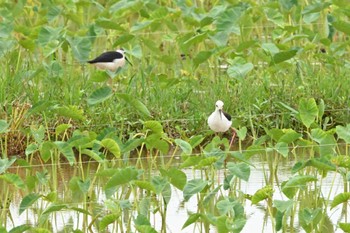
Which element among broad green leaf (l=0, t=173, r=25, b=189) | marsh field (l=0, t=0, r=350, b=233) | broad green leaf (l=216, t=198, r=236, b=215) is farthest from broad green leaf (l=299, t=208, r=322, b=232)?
broad green leaf (l=0, t=173, r=25, b=189)

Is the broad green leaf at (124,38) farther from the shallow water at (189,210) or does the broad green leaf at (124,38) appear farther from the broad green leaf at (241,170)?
the broad green leaf at (241,170)

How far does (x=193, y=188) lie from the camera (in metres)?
5.53

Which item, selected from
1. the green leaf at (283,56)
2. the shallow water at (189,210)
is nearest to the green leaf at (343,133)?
the shallow water at (189,210)

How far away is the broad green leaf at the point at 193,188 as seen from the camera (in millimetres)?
5509

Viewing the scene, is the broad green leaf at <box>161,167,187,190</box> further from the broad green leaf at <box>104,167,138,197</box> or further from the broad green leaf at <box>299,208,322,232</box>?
the broad green leaf at <box>299,208,322,232</box>

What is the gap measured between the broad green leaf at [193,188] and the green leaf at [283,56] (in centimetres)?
188

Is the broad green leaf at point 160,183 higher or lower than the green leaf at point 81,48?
lower

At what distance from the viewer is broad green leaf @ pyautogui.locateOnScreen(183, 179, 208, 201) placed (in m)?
5.51

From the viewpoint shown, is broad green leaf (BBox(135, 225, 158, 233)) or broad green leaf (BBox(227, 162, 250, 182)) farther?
broad green leaf (BBox(227, 162, 250, 182))

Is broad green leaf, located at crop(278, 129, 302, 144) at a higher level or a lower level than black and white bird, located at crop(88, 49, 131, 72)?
lower

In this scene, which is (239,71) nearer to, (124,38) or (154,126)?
(124,38)

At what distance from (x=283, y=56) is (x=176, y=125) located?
2.26 feet

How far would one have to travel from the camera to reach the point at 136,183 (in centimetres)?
545

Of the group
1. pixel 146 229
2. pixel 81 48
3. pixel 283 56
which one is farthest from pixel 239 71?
Result: pixel 146 229
